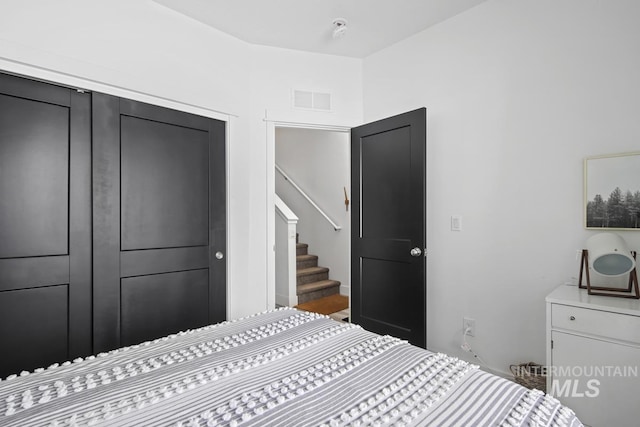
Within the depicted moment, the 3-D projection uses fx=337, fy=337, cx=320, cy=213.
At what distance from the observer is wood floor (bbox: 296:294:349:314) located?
4.02m

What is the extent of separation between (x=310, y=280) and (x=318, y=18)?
10.6ft

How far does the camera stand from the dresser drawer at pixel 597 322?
1579mm

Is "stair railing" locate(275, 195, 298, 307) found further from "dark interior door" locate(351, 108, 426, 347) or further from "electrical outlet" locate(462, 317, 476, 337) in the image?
"electrical outlet" locate(462, 317, 476, 337)

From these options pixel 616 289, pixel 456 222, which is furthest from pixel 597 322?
pixel 456 222

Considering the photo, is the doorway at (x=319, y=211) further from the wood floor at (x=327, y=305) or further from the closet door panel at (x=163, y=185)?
the closet door panel at (x=163, y=185)

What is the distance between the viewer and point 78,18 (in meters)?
2.04

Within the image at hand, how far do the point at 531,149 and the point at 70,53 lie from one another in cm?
296

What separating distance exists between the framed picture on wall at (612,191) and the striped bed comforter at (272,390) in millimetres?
1500

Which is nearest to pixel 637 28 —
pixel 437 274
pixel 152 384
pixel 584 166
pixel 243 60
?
pixel 584 166

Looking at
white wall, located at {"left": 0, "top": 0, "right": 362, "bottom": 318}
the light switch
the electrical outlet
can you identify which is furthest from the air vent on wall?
the electrical outlet

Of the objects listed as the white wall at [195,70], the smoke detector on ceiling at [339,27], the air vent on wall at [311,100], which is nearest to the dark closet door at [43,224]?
the white wall at [195,70]

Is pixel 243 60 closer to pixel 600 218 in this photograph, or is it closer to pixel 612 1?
pixel 612 1

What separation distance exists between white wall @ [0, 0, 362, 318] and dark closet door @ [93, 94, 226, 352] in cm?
13

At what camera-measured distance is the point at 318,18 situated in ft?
8.55
